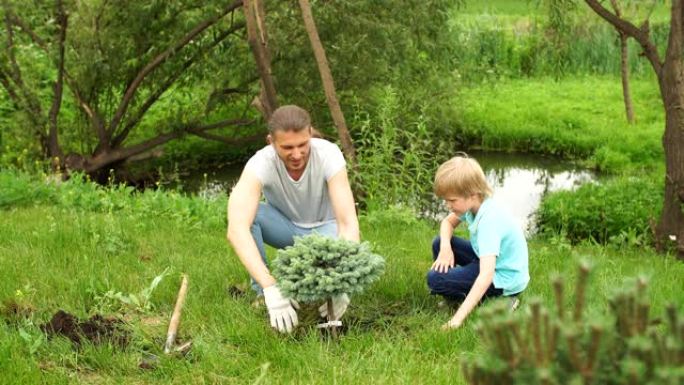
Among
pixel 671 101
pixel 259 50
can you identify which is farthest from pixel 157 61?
pixel 671 101

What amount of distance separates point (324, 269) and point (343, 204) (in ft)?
2.12

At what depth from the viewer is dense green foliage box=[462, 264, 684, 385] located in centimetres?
162

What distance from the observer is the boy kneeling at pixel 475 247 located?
4.06 metres

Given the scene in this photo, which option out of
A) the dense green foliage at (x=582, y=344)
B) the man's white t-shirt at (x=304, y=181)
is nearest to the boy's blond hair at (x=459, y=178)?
the man's white t-shirt at (x=304, y=181)

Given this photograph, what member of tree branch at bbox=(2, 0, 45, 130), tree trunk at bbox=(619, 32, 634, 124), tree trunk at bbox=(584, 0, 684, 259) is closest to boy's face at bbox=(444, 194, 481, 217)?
tree trunk at bbox=(584, 0, 684, 259)

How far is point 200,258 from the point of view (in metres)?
5.58

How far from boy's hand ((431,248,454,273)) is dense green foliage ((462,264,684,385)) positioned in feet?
8.92

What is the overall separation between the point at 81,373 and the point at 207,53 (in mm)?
9145

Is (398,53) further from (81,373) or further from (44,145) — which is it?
(81,373)

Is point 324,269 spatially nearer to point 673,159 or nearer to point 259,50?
point 673,159

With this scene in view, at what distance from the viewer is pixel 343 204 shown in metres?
A: 4.35

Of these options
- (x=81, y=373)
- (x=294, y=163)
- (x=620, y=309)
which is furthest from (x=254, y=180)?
(x=620, y=309)

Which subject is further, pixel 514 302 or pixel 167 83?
pixel 167 83

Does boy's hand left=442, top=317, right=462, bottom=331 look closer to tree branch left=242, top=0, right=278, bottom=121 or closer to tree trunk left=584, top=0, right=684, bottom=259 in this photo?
tree trunk left=584, top=0, right=684, bottom=259
